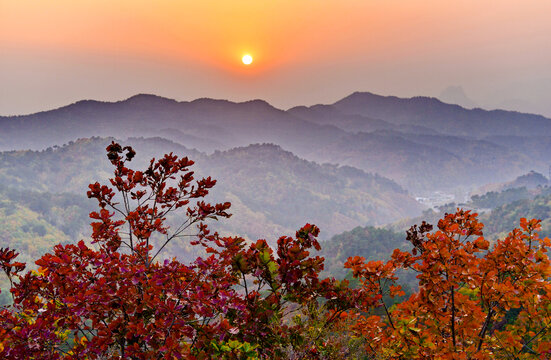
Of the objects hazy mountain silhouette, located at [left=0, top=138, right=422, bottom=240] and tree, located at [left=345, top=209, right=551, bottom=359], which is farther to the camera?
hazy mountain silhouette, located at [left=0, top=138, right=422, bottom=240]

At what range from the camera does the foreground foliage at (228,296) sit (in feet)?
7.53

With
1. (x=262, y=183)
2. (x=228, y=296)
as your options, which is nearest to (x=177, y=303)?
→ (x=228, y=296)

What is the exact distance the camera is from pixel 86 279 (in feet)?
8.50

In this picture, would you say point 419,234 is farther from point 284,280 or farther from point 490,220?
point 490,220

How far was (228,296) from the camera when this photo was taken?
2311 millimetres

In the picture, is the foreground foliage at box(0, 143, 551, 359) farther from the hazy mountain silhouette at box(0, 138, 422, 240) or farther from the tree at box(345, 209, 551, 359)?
the hazy mountain silhouette at box(0, 138, 422, 240)

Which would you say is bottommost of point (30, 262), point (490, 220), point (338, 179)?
point (30, 262)

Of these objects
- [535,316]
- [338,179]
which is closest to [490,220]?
[535,316]

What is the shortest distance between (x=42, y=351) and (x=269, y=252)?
5.23 feet

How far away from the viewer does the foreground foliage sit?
229 cm

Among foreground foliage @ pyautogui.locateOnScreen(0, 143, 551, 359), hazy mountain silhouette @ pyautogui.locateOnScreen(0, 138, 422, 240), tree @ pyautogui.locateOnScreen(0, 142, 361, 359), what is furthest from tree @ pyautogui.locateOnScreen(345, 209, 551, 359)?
hazy mountain silhouette @ pyautogui.locateOnScreen(0, 138, 422, 240)

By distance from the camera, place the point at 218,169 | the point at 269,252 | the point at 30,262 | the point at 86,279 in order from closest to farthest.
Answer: the point at 269,252 < the point at 86,279 < the point at 30,262 < the point at 218,169

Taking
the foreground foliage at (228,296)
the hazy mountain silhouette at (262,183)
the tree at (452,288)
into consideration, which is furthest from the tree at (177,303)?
the hazy mountain silhouette at (262,183)

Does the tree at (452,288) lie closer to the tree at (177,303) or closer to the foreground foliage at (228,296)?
the foreground foliage at (228,296)
